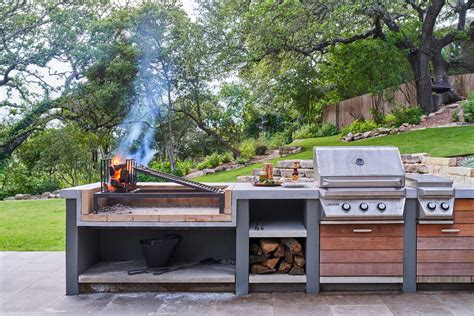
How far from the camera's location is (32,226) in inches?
248

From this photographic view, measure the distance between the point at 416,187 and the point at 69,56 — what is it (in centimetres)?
1071

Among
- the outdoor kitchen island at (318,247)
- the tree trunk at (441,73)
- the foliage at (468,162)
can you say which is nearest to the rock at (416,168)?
the foliage at (468,162)

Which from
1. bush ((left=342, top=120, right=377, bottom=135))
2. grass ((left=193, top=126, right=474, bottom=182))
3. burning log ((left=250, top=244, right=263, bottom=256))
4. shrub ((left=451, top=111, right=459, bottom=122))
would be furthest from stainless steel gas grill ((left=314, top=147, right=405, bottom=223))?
bush ((left=342, top=120, right=377, bottom=135))

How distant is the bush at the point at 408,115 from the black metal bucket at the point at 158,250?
7.98 metres

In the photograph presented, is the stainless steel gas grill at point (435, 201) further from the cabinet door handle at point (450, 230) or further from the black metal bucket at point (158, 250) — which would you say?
the black metal bucket at point (158, 250)

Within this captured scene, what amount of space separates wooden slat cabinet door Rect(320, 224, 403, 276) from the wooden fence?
8.60 m

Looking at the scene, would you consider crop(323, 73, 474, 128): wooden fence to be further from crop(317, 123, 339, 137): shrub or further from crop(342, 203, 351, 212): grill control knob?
crop(342, 203, 351, 212): grill control knob

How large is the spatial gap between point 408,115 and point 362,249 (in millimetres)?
7887

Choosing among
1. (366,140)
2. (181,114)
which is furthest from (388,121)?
(181,114)

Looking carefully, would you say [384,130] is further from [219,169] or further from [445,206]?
[445,206]

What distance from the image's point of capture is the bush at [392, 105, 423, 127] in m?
10.1

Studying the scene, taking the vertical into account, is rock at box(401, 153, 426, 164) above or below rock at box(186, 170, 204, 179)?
above

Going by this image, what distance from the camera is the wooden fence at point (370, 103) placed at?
11.4 meters

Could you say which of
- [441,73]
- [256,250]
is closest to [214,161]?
[441,73]
